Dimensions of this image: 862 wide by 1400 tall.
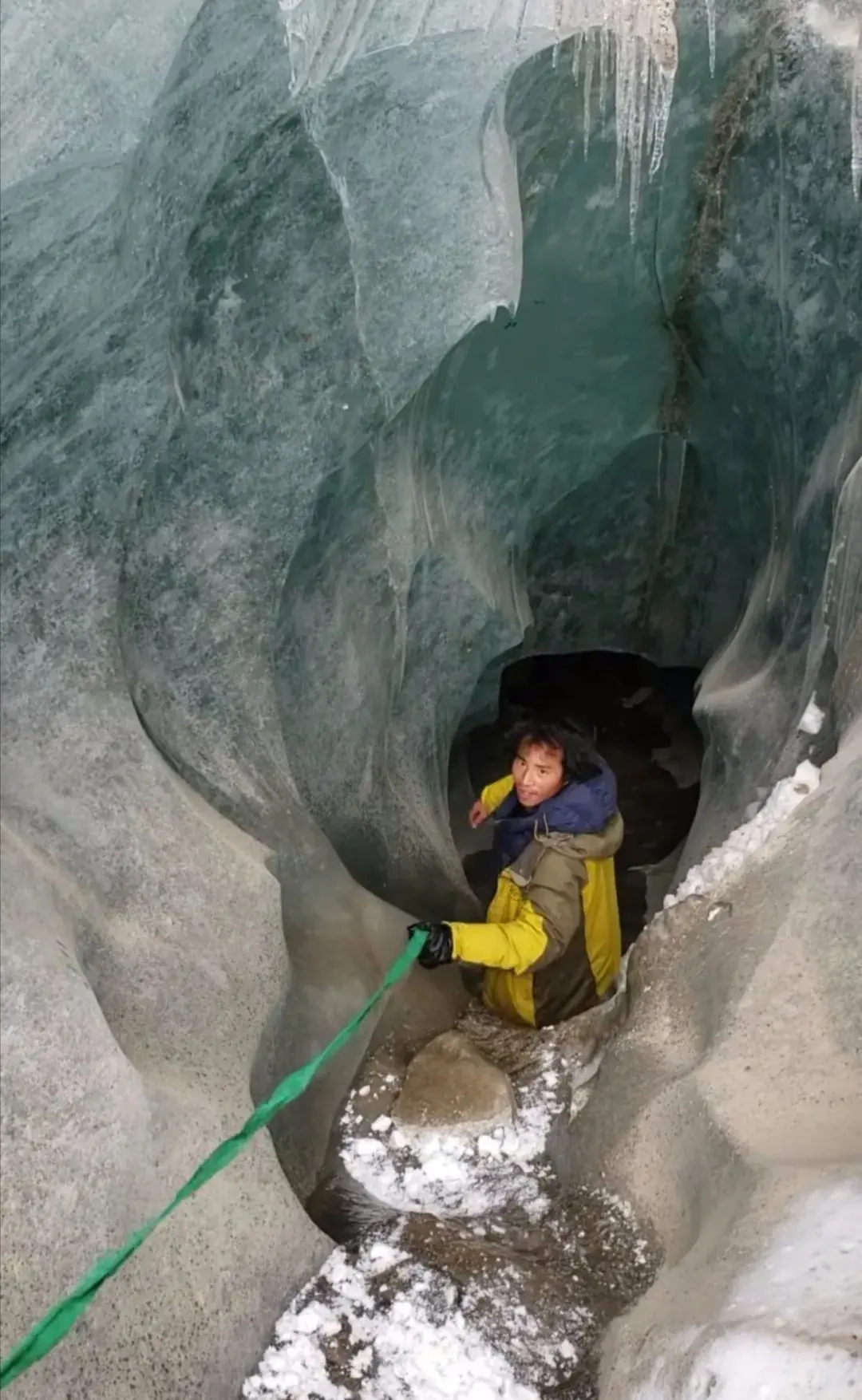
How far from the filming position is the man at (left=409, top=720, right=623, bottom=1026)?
10.9ft

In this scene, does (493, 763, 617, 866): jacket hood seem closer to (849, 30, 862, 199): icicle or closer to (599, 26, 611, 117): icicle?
(849, 30, 862, 199): icicle

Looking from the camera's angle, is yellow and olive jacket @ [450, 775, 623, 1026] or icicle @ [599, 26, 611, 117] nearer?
yellow and olive jacket @ [450, 775, 623, 1026]

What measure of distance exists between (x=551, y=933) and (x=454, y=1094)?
2.06ft

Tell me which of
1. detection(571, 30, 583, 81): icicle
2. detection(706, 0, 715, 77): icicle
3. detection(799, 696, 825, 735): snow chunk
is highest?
detection(571, 30, 583, 81): icicle

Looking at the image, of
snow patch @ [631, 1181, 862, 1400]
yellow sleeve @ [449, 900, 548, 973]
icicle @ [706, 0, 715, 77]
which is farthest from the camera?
icicle @ [706, 0, 715, 77]

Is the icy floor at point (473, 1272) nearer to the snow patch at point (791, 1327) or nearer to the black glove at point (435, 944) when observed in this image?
the snow patch at point (791, 1327)

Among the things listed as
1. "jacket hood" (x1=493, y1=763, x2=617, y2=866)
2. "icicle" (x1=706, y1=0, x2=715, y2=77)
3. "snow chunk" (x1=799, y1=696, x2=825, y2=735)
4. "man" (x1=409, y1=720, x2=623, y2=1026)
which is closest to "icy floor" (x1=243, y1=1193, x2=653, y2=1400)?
"man" (x1=409, y1=720, x2=623, y2=1026)

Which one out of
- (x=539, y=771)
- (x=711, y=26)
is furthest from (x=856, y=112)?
(x=539, y=771)

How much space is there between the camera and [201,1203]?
90.0 inches

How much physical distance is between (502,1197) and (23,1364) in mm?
1316

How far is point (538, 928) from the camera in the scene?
338cm

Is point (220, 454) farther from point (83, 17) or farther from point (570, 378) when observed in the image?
point (570, 378)

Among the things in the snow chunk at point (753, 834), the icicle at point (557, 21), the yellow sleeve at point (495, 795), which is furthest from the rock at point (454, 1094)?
the icicle at point (557, 21)

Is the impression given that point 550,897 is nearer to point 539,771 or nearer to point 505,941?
point 505,941
